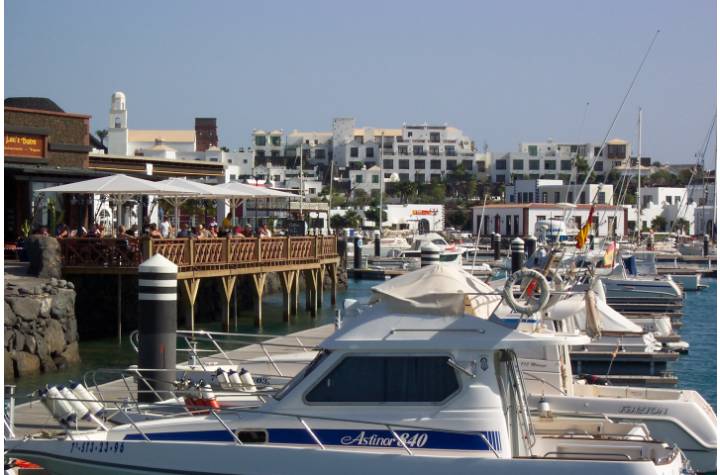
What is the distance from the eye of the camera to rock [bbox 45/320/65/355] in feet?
84.6

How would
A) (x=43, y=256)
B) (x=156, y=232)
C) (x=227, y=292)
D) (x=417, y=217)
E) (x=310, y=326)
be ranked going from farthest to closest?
(x=417, y=217) < (x=310, y=326) < (x=227, y=292) < (x=156, y=232) < (x=43, y=256)

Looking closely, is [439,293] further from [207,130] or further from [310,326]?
[207,130]

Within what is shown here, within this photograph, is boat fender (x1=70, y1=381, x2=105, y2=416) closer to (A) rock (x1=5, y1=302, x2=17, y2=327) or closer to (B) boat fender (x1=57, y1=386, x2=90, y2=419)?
(B) boat fender (x1=57, y1=386, x2=90, y2=419)

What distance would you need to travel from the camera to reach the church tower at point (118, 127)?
63.4 metres

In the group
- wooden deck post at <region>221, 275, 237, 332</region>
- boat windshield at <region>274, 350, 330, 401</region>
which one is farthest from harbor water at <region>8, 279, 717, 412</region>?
boat windshield at <region>274, 350, 330, 401</region>

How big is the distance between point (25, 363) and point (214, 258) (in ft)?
26.4

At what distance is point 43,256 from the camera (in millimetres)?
28312

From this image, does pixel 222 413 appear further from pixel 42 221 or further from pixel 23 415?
pixel 42 221

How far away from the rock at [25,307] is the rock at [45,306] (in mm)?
125

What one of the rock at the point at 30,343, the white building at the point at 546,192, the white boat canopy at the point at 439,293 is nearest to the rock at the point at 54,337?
the rock at the point at 30,343

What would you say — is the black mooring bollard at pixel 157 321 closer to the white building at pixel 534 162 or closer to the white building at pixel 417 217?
the white building at pixel 417 217

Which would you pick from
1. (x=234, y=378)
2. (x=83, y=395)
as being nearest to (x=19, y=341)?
(x=234, y=378)

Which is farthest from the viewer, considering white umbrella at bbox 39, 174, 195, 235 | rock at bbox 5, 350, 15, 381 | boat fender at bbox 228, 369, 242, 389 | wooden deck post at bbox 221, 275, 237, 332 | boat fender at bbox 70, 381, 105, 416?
wooden deck post at bbox 221, 275, 237, 332

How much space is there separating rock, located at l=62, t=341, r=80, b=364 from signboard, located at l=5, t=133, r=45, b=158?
1143cm
